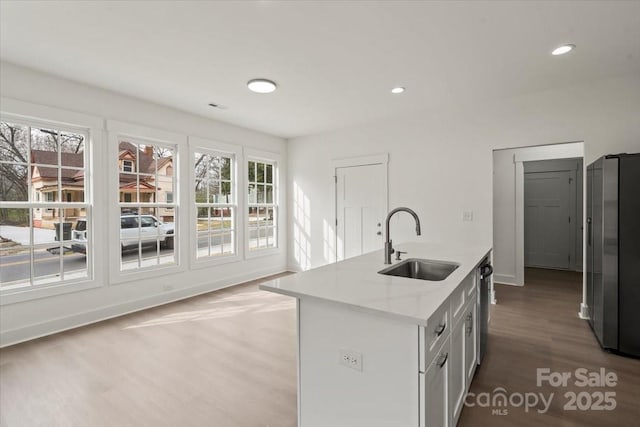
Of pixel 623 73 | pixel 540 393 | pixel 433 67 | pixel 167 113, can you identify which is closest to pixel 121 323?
pixel 167 113

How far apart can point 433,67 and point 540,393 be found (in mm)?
2808

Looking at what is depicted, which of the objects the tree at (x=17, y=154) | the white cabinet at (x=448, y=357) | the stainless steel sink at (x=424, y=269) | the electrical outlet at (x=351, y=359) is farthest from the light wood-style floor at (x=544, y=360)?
the tree at (x=17, y=154)

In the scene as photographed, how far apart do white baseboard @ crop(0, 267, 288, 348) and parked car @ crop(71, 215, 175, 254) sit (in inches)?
26.2

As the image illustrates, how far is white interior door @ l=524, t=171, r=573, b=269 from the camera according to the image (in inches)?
228

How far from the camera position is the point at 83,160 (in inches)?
135

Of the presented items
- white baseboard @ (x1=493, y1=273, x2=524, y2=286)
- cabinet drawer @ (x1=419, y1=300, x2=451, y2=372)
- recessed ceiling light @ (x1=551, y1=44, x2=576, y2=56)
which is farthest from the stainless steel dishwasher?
white baseboard @ (x1=493, y1=273, x2=524, y2=286)

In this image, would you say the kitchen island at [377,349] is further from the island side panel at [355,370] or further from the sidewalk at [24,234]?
the sidewalk at [24,234]

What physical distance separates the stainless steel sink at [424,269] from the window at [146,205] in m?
3.28

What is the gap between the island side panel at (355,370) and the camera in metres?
1.23

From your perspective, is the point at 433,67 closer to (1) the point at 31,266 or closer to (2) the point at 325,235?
(2) the point at 325,235

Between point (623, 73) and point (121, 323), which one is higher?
point (623, 73)

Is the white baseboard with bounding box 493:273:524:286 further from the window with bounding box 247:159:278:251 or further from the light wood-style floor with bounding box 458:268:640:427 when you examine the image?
the window with bounding box 247:159:278:251

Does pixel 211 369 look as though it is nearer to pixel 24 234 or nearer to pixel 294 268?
pixel 24 234

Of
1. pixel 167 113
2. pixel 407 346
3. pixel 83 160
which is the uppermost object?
pixel 167 113
